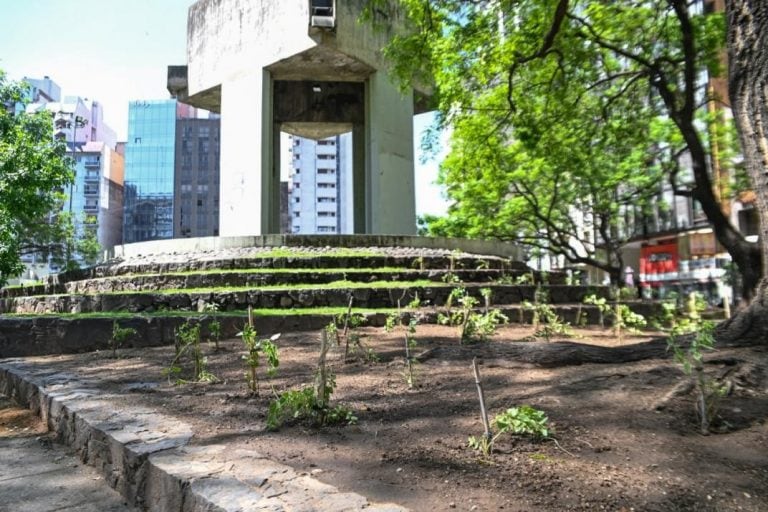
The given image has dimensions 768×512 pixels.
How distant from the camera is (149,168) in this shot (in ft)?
205

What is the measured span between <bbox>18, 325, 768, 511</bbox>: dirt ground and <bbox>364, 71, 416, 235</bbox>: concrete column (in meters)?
9.85

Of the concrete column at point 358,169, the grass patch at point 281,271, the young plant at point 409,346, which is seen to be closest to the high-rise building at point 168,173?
the concrete column at point 358,169

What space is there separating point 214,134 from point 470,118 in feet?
203

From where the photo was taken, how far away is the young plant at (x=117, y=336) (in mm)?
5812

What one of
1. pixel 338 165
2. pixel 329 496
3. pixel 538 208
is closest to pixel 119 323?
pixel 329 496

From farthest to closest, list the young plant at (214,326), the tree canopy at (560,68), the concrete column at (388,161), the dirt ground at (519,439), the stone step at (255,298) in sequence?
the concrete column at (388,161)
the stone step at (255,298)
the tree canopy at (560,68)
the young plant at (214,326)
the dirt ground at (519,439)

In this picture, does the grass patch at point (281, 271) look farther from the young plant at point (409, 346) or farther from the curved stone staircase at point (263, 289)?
the young plant at point (409, 346)

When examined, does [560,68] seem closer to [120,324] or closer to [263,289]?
[263,289]

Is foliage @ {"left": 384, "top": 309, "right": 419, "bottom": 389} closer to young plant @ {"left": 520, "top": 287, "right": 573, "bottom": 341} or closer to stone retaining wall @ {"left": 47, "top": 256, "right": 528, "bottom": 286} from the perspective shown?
young plant @ {"left": 520, "top": 287, "right": 573, "bottom": 341}

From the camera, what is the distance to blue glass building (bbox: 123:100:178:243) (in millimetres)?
61500

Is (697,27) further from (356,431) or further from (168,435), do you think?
(168,435)

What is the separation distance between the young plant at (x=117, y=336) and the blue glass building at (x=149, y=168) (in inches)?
2387

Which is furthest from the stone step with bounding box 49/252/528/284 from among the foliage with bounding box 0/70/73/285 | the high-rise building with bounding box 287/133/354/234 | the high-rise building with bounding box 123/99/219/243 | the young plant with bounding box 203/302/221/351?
the high-rise building with bounding box 287/133/354/234

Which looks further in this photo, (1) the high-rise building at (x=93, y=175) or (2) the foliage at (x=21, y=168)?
(1) the high-rise building at (x=93, y=175)
